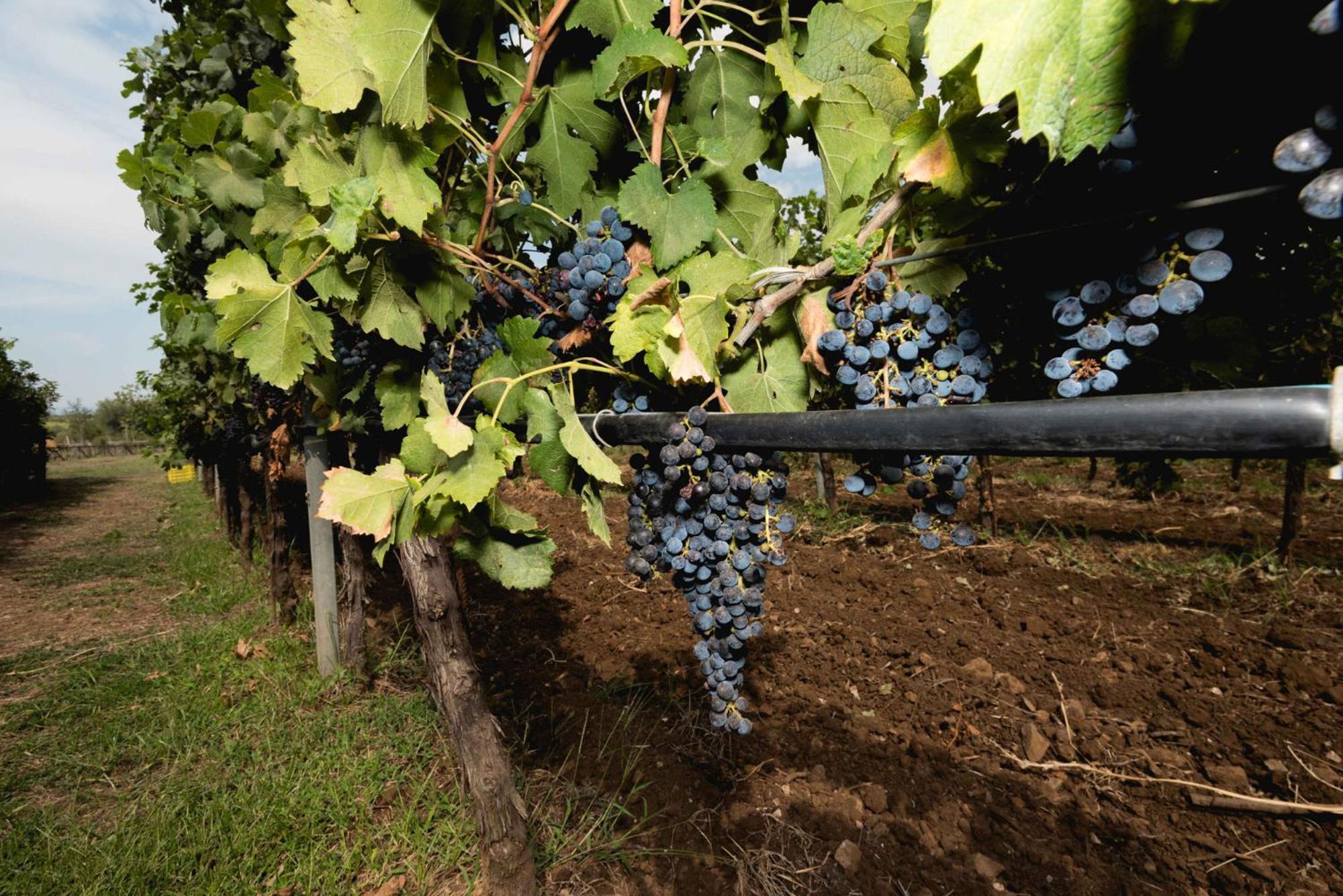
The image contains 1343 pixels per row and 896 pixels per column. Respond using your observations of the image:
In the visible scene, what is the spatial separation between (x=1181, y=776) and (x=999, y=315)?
3.68 metres

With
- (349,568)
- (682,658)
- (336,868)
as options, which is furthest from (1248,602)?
(349,568)

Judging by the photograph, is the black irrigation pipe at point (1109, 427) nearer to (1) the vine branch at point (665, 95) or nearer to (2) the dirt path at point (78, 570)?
(1) the vine branch at point (665, 95)

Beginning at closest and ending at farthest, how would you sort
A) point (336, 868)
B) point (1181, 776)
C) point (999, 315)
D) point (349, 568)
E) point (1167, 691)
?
1. point (999, 315)
2. point (336, 868)
3. point (1181, 776)
4. point (1167, 691)
5. point (349, 568)

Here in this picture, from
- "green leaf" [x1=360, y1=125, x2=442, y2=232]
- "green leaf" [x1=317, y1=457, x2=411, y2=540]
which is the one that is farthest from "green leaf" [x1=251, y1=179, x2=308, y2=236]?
"green leaf" [x1=317, y1=457, x2=411, y2=540]

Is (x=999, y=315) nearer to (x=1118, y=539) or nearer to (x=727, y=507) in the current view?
(x=727, y=507)

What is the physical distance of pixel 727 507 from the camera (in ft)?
3.85

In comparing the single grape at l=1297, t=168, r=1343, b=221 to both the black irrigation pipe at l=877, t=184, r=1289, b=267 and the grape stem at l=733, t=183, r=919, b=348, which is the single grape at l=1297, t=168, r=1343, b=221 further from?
the grape stem at l=733, t=183, r=919, b=348

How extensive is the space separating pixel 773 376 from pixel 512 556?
0.80m

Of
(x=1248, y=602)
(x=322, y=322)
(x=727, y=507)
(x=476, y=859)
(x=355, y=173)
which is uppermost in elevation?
(x=355, y=173)

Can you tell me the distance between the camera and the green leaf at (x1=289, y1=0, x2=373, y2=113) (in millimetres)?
1110

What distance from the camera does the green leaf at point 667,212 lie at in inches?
45.3

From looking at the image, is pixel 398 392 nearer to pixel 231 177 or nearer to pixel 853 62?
pixel 231 177

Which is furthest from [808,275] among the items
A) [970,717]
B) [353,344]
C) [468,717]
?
[970,717]

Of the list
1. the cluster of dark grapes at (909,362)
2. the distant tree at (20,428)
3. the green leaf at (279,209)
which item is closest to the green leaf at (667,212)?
the cluster of dark grapes at (909,362)
